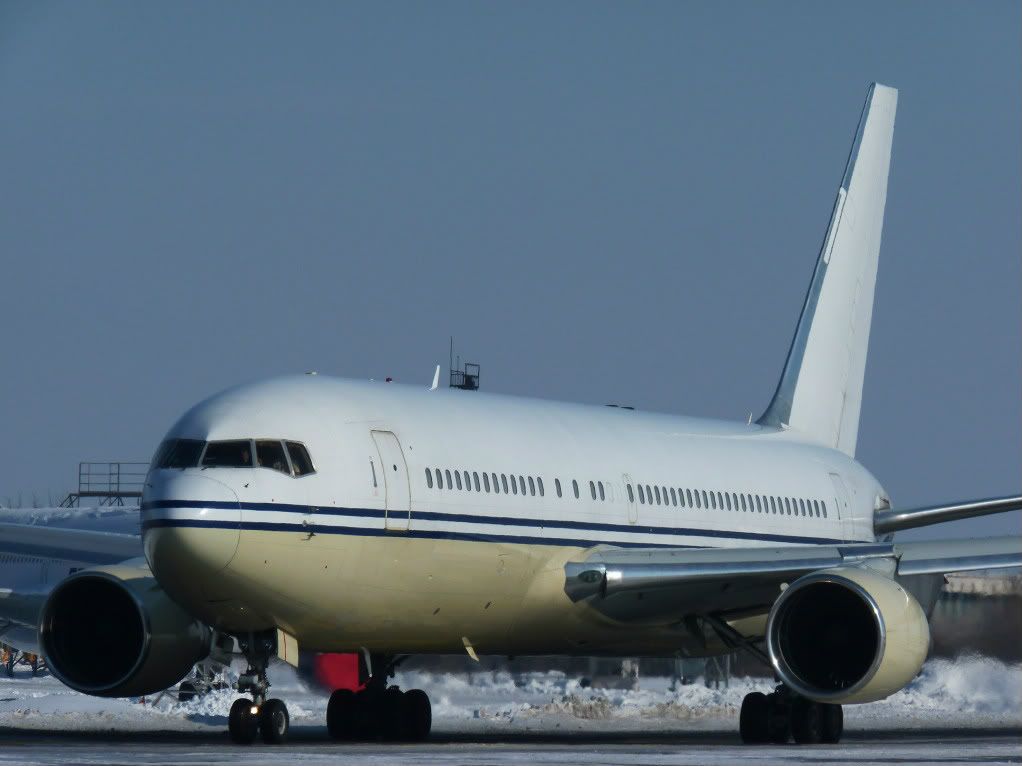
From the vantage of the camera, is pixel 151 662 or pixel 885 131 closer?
pixel 151 662

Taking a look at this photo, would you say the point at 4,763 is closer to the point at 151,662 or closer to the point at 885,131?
the point at 151,662

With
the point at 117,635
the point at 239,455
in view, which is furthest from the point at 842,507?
the point at 239,455

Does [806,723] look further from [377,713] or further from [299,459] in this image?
[299,459]

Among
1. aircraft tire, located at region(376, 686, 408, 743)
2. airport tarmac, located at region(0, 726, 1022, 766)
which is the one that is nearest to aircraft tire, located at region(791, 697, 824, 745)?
airport tarmac, located at region(0, 726, 1022, 766)

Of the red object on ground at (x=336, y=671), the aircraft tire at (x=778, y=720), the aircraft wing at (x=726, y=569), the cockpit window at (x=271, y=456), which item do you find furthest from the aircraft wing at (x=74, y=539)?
the aircraft tire at (x=778, y=720)

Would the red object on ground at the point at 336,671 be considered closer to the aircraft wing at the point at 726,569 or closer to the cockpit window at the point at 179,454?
the aircraft wing at the point at 726,569

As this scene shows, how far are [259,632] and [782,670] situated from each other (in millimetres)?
5552

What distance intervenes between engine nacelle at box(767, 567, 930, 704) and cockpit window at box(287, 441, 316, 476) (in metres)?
5.40

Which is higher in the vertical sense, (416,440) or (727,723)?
(416,440)

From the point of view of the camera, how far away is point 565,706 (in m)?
28.8

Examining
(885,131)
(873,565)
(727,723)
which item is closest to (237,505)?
(873,565)

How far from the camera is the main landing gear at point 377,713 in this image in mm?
22953

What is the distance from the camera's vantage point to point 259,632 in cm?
1941

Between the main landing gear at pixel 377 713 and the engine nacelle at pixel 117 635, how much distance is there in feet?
7.07
